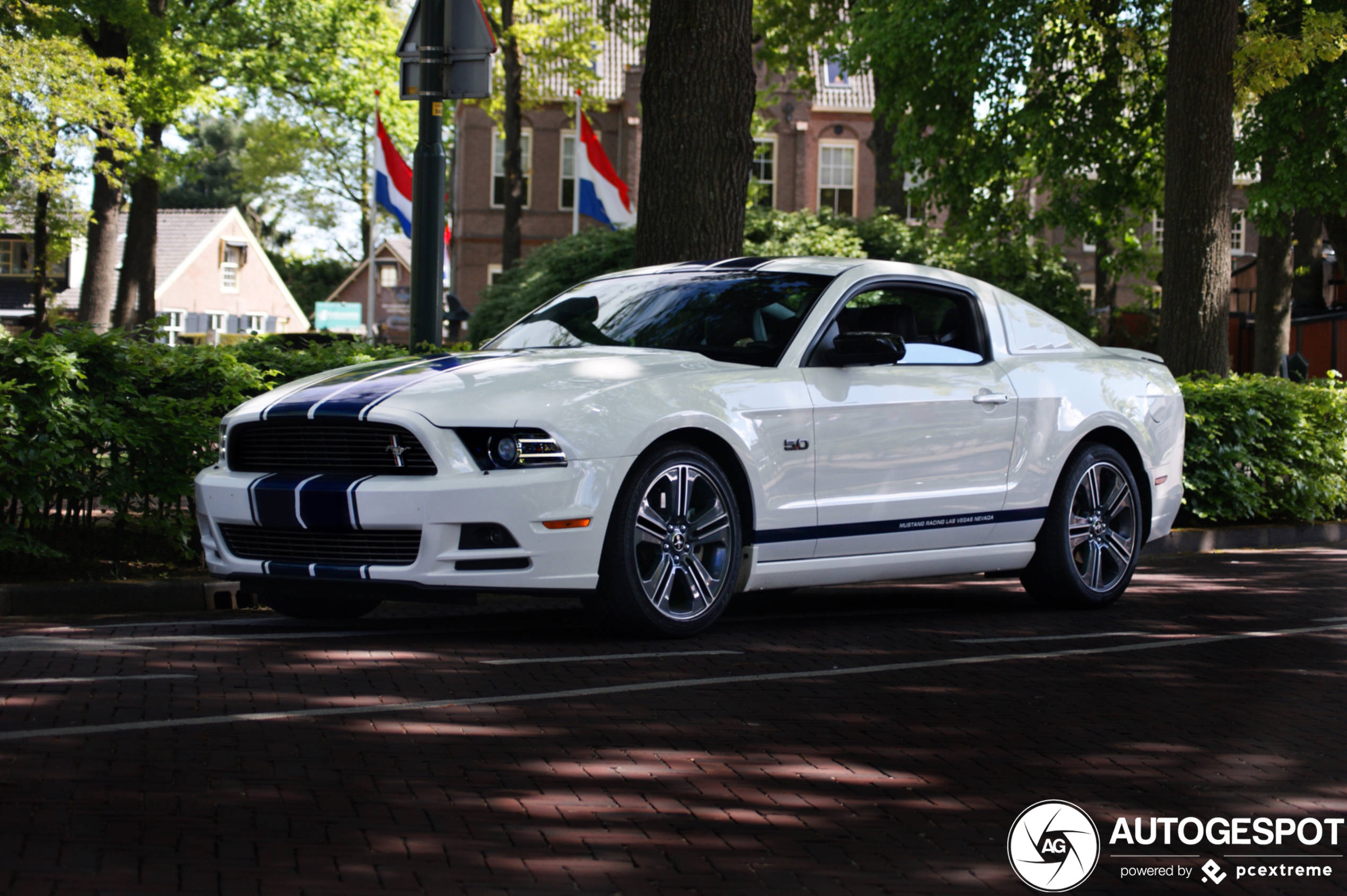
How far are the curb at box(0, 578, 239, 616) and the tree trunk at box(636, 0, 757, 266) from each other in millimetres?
4214

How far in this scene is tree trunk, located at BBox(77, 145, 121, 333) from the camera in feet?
92.0

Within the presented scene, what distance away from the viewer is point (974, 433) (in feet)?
26.6

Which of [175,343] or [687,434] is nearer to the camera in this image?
[687,434]

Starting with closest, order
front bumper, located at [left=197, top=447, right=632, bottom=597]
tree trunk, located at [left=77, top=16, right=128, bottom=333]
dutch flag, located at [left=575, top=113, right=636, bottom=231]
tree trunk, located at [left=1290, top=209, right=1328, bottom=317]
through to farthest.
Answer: front bumper, located at [left=197, top=447, right=632, bottom=597]
tree trunk, located at [left=77, top=16, right=128, bottom=333]
tree trunk, located at [left=1290, top=209, right=1328, bottom=317]
dutch flag, located at [left=575, top=113, right=636, bottom=231]

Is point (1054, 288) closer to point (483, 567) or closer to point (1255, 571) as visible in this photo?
point (1255, 571)

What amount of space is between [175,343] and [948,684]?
5238 millimetres

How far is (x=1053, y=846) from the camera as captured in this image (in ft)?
13.1

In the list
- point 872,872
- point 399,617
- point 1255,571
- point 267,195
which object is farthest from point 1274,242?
point 267,195

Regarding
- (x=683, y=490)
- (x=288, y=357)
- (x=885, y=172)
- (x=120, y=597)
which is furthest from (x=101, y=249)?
(x=683, y=490)

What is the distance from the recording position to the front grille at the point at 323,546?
6469mm

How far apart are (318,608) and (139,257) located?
78.6 ft

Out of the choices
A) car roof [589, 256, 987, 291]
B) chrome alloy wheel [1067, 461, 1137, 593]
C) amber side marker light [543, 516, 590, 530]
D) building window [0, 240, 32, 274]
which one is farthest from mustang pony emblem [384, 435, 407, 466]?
building window [0, 240, 32, 274]

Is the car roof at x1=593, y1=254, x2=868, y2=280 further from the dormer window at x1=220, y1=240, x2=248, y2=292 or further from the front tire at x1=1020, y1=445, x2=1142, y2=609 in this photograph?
the dormer window at x1=220, y1=240, x2=248, y2=292

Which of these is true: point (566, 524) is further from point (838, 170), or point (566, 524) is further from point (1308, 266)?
point (838, 170)
